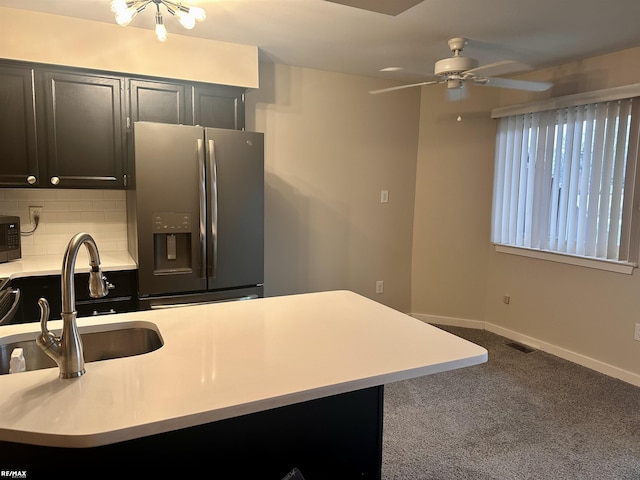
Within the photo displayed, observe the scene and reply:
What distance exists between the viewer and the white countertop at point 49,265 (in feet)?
8.23

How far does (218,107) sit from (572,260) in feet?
9.65

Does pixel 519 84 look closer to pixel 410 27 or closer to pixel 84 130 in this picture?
pixel 410 27

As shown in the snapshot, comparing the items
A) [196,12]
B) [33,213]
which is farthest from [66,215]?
[196,12]

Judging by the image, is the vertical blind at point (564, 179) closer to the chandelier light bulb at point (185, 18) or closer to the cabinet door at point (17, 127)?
the chandelier light bulb at point (185, 18)

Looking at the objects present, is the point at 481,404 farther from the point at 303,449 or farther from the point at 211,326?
the point at 211,326

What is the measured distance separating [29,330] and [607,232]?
3.60 metres

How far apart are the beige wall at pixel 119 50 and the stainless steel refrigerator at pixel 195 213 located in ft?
1.78

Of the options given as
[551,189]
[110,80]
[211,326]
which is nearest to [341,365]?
[211,326]

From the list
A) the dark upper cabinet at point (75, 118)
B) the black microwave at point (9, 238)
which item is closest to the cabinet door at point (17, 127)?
the dark upper cabinet at point (75, 118)

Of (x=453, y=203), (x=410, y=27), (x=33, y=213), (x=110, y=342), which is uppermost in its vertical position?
(x=410, y=27)

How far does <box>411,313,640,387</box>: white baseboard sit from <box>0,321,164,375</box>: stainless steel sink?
326 centimetres

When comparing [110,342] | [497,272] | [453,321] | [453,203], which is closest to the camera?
[110,342]

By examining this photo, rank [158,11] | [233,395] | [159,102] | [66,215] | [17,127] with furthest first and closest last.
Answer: [66,215] → [159,102] → [17,127] → [158,11] → [233,395]

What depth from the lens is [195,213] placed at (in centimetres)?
277
